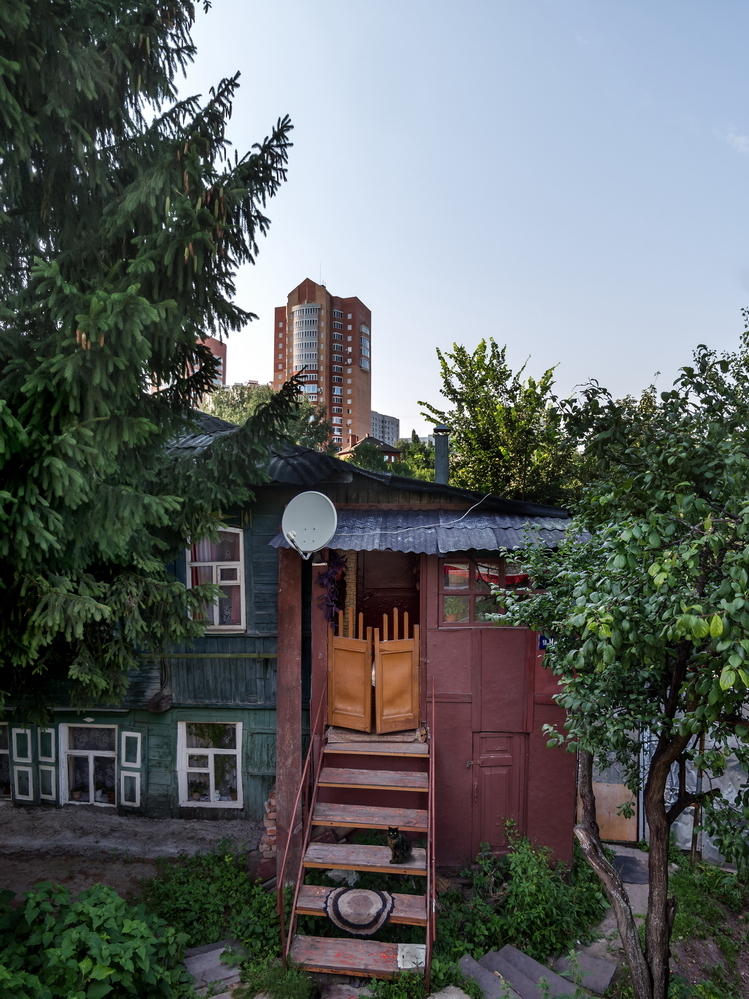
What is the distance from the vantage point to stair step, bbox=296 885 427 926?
251 inches

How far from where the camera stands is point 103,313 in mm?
4625

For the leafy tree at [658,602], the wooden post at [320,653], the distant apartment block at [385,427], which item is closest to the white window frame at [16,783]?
the wooden post at [320,653]

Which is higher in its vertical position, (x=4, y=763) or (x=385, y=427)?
(x=385, y=427)

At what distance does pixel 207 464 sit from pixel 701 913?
8764mm

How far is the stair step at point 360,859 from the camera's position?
6688 millimetres

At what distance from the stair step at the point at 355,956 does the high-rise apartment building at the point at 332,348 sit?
2121 inches

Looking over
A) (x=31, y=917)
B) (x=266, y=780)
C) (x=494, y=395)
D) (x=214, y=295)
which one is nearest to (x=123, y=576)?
(x=214, y=295)

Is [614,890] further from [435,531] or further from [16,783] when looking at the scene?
[16,783]

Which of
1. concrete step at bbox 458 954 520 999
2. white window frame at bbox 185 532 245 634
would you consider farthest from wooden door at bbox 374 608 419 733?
concrete step at bbox 458 954 520 999

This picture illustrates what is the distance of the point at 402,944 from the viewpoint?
6379 millimetres

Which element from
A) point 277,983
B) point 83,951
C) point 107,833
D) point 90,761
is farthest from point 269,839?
point 90,761

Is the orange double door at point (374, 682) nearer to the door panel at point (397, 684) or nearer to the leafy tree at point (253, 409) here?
the door panel at point (397, 684)

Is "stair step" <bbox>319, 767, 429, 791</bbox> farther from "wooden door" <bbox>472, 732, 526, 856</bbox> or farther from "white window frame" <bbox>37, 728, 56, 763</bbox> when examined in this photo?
"white window frame" <bbox>37, 728, 56, 763</bbox>

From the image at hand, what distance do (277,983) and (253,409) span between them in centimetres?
2277
